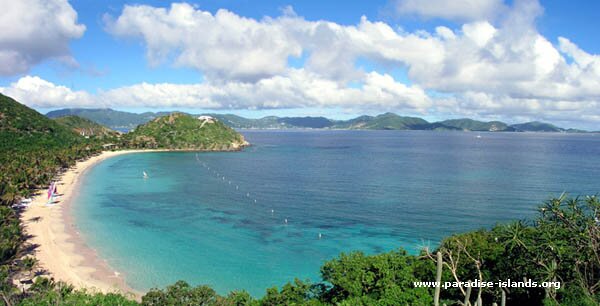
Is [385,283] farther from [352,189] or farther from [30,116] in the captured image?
[30,116]

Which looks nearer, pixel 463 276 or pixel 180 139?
pixel 463 276

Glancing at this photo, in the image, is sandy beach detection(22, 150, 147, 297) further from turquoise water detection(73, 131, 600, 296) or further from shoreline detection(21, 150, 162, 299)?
turquoise water detection(73, 131, 600, 296)

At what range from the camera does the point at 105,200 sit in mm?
77688

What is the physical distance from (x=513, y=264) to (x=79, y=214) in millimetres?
66973

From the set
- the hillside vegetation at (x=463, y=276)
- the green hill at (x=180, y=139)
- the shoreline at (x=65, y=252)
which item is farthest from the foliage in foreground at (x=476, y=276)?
the green hill at (x=180, y=139)

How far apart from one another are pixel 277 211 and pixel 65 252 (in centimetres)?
3327

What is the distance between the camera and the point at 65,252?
4784cm

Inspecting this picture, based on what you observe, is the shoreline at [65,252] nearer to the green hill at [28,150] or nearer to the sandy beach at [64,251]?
the sandy beach at [64,251]

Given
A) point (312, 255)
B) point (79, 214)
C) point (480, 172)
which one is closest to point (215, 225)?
point (312, 255)

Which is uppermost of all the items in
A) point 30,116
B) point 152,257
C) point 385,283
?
point 30,116

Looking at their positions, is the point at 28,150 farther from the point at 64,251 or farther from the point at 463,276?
the point at 463,276

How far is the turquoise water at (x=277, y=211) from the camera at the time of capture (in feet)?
150

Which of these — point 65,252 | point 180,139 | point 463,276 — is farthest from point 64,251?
point 180,139

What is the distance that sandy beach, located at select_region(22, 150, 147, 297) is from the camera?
40469 millimetres
